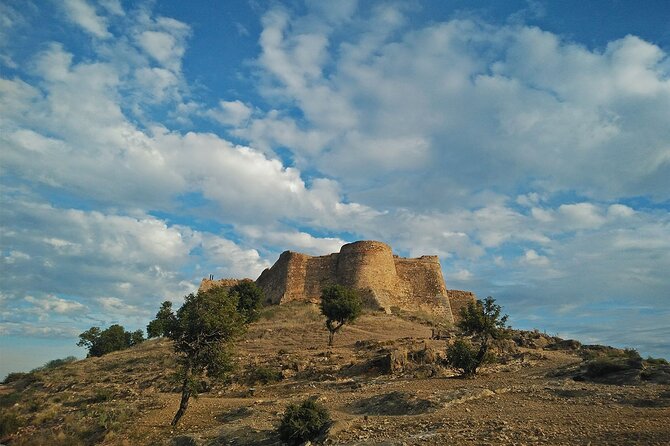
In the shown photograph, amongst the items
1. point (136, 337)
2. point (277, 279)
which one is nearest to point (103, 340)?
point (136, 337)

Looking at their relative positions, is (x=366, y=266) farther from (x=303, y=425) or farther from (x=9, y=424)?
(x=303, y=425)

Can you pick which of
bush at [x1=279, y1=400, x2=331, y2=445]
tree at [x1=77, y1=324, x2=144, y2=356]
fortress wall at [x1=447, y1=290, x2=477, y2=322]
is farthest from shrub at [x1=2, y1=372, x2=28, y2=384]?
fortress wall at [x1=447, y1=290, x2=477, y2=322]

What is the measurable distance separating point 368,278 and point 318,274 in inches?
283

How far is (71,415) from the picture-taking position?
20016 millimetres

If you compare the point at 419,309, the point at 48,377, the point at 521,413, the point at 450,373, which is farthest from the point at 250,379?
the point at 419,309

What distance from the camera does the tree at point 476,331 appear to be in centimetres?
2067

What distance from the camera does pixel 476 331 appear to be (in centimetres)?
2325

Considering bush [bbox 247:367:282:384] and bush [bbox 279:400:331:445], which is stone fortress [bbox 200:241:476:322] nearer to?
bush [bbox 247:367:282:384]

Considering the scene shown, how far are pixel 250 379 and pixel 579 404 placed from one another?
55.9ft

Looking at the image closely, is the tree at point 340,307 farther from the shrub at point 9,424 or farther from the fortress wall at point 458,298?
the fortress wall at point 458,298

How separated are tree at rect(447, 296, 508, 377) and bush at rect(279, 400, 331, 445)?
10.0m

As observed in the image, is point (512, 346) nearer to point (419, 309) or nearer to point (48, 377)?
point (419, 309)

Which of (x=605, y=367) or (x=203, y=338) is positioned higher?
(x=203, y=338)

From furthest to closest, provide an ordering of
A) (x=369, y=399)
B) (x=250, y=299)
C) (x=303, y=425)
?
(x=250, y=299), (x=369, y=399), (x=303, y=425)
